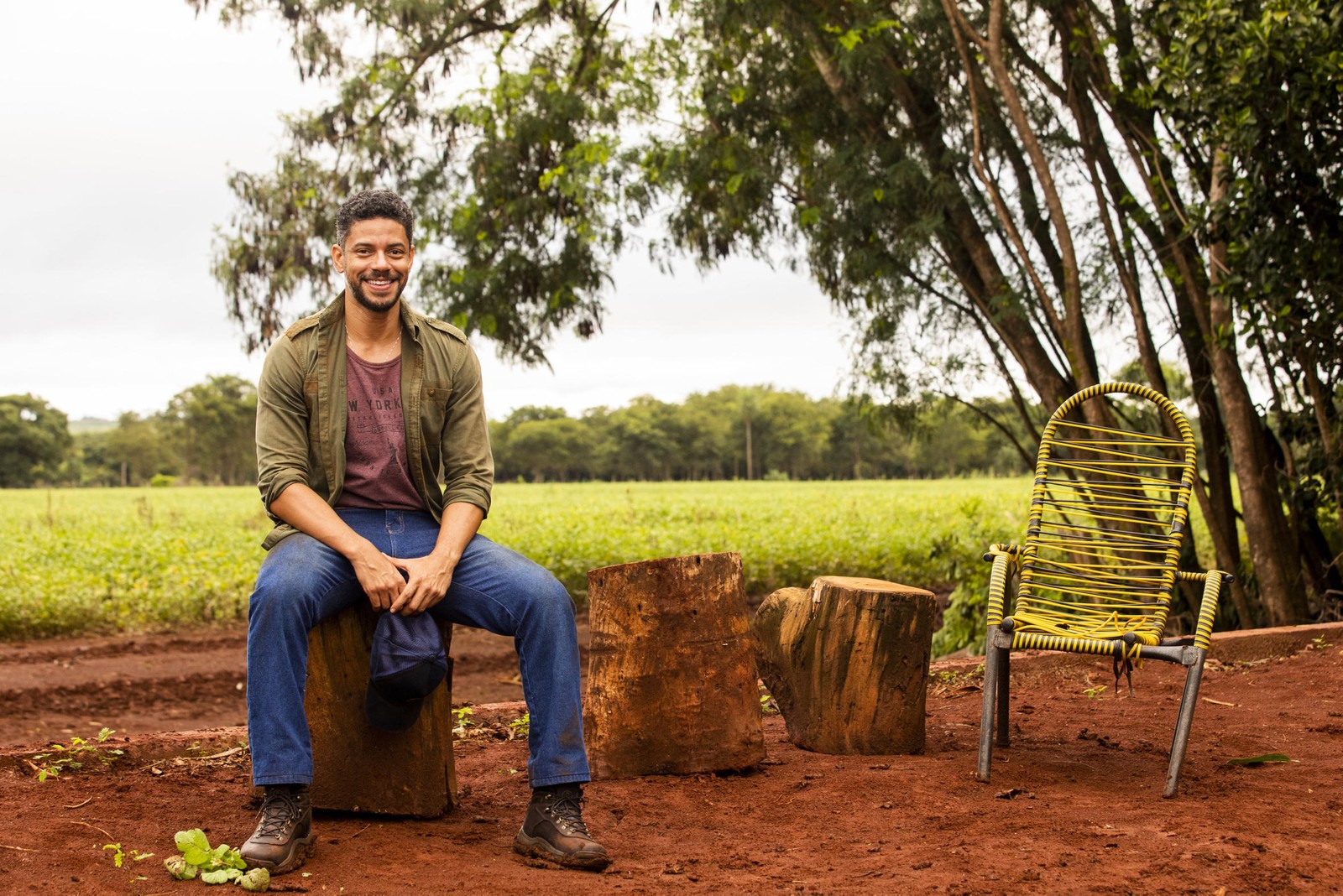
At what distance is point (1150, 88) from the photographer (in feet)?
19.7

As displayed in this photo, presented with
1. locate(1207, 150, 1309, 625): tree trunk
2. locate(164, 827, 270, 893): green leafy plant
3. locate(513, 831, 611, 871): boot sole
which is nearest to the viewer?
locate(164, 827, 270, 893): green leafy plant

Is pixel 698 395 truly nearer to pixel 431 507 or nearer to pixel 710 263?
pixel 710 263

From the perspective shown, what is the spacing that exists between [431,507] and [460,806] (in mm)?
925

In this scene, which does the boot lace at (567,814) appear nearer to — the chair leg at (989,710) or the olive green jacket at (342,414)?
the olive green jacket at (342,414)

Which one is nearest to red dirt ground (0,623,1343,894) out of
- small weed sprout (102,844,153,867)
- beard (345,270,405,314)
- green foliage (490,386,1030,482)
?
small weed sprout (102,844,153,867)

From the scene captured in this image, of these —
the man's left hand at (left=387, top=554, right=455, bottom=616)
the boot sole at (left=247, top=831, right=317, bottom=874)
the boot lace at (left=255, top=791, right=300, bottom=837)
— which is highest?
the man's left hand at (left=387, top=554, right=455, bottom=616)

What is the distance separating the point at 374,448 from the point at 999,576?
2.09 meters

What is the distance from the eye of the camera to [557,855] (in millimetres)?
2977

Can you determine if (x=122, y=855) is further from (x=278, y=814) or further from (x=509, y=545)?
(x=509, y=545)

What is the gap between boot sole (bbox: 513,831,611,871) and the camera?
293 centimetres

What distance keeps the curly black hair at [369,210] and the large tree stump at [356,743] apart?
110 cm

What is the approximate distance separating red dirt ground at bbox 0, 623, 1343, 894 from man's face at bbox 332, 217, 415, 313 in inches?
59.0

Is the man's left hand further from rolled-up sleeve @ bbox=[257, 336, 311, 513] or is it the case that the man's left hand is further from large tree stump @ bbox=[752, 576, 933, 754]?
large tree stump @ bbox=[752, 576, 933, 754]

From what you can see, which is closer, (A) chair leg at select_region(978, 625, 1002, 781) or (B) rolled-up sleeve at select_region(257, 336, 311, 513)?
(B) rolled-up sleeve at select_region(257, 336, 311, 513)
